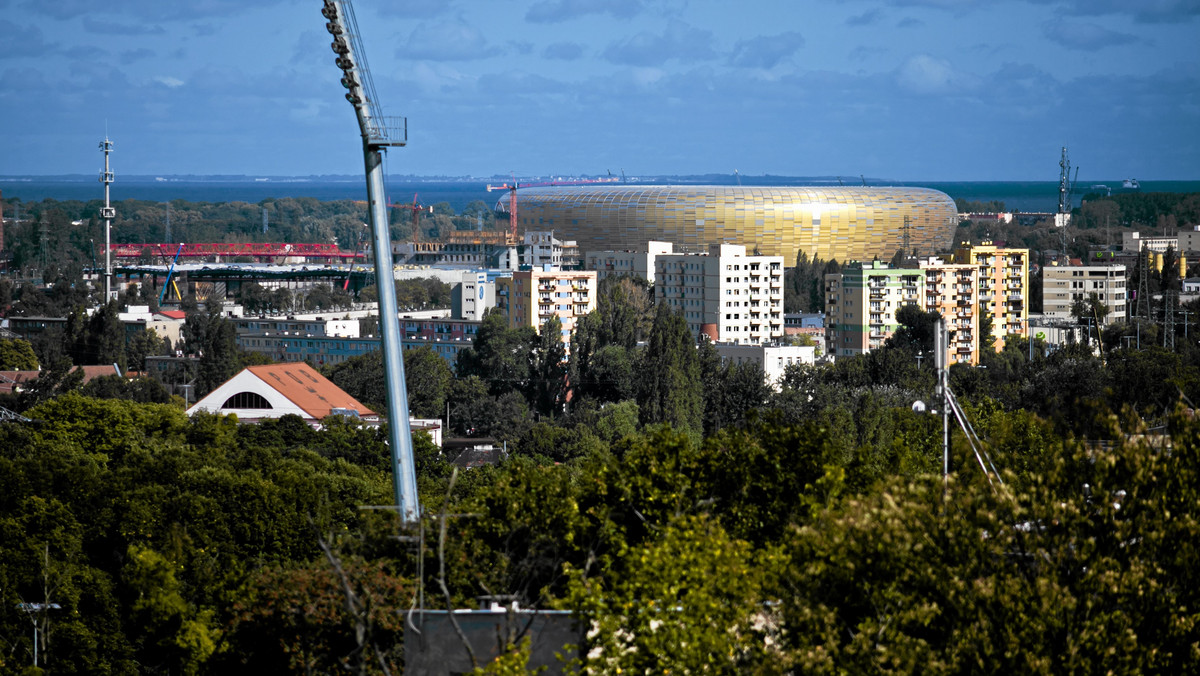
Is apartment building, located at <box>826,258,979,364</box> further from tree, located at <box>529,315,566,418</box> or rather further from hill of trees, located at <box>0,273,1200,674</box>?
hill of trees, located at <box>0,273,1200,674</box>

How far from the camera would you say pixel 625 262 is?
76.4 m

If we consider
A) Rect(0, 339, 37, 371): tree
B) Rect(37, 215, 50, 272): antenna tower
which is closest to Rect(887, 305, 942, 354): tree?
Rect(0, 339, 37, 371): tree

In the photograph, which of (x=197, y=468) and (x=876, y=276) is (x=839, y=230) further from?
(x=197, y=468)

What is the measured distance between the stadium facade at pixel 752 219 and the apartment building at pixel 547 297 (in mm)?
32429

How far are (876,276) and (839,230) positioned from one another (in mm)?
39545

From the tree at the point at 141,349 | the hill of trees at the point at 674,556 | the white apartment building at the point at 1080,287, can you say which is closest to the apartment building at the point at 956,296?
the white apartment building at the point at 1080,287

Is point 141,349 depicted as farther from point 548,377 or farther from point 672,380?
point 672,380

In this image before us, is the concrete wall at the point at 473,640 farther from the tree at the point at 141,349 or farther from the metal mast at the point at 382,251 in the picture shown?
the tree at the point at 141,349

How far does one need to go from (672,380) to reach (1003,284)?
29953 mm

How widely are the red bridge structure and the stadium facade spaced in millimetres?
19585

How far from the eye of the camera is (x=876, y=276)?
57.3 meters

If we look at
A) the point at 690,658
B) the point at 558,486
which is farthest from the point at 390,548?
the point at 690,658

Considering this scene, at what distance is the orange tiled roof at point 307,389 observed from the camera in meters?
36.2

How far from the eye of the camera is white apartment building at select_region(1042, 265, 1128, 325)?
6831 centimetres
